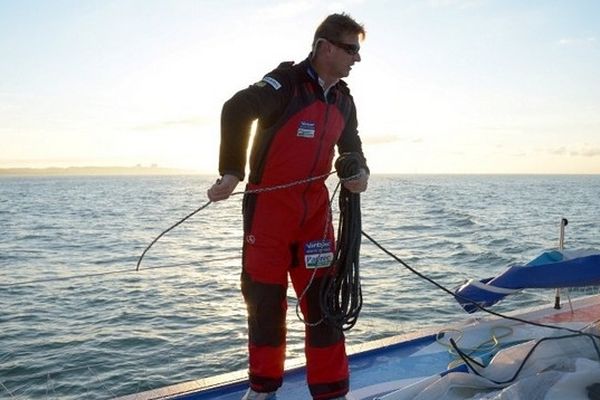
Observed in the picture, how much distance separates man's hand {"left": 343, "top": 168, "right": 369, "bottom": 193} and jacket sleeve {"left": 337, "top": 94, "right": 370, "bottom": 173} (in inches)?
10.9

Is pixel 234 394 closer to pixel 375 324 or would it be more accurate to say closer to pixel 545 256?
pixel 545 256

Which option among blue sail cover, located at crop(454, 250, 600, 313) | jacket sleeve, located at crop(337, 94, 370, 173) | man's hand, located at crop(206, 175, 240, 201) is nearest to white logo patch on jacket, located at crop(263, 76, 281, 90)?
man's hand, located at crop(206, 175, 240, 201)

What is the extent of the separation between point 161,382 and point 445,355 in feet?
13.7

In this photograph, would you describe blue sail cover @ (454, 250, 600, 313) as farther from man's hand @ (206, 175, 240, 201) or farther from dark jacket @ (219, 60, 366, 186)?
man's hand @ (206, 175, 240, 201)

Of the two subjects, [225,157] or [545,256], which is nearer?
[225,157]

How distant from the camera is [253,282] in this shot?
312 centimetres

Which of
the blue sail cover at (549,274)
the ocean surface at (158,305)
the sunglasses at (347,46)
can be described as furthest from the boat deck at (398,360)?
the sunglasses at (347,46)

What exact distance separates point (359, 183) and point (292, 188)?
363 mm

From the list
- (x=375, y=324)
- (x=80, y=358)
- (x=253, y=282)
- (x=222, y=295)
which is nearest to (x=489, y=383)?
(x=253, y=282)

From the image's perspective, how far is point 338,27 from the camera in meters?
2.94

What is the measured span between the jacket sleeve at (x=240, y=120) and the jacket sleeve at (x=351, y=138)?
2.26 ft

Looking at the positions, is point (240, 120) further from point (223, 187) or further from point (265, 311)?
point (265, 311)

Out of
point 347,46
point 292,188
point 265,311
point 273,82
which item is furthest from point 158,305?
point 347,46

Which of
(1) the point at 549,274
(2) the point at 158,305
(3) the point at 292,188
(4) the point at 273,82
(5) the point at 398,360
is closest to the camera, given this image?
(4) the point at 273,82
